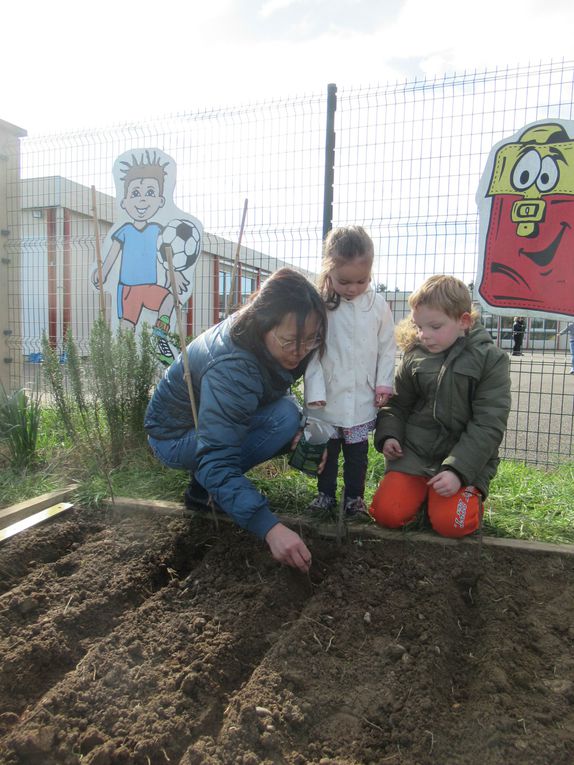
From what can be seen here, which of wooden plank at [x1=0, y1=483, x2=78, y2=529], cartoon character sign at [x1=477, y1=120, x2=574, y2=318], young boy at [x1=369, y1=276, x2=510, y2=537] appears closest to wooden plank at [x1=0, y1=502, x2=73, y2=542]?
wooden plank at [x1=0, y1=483, x2=78, y2=529]

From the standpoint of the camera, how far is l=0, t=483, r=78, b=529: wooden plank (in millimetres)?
2516

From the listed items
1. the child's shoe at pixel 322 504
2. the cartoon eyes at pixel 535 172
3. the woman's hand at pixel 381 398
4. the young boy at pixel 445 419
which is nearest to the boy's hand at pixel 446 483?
the young boy at pixel 445 419

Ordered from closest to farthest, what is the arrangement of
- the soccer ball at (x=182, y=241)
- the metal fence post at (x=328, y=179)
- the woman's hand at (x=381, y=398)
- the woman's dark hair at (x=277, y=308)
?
the woman's dark hair at (x=277, y=308), the woman's hand at (x=381, y=398), the metal fence post at (x=328, y=179), the soccer ball at (x=182, y=241)

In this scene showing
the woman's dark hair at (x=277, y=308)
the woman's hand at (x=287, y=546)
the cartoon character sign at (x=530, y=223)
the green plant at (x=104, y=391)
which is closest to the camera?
the woman's hand at (x=287, y=546)

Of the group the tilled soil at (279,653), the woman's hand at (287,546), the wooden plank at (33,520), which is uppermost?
the woman's hand at (287,546)

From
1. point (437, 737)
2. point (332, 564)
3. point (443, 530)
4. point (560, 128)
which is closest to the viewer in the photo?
point (437, 737)

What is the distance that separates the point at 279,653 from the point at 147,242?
396cm

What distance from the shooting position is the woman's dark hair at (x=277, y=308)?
78.2 inches

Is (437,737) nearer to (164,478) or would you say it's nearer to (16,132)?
(164,478)

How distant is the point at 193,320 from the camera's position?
493 centimetres

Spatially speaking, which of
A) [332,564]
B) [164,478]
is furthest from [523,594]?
[164,478]

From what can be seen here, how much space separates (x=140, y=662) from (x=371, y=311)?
1.70m

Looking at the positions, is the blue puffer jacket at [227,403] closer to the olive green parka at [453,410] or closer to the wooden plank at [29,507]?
the olive green parka at [453,410]

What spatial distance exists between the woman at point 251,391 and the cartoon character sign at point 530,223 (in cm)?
202
